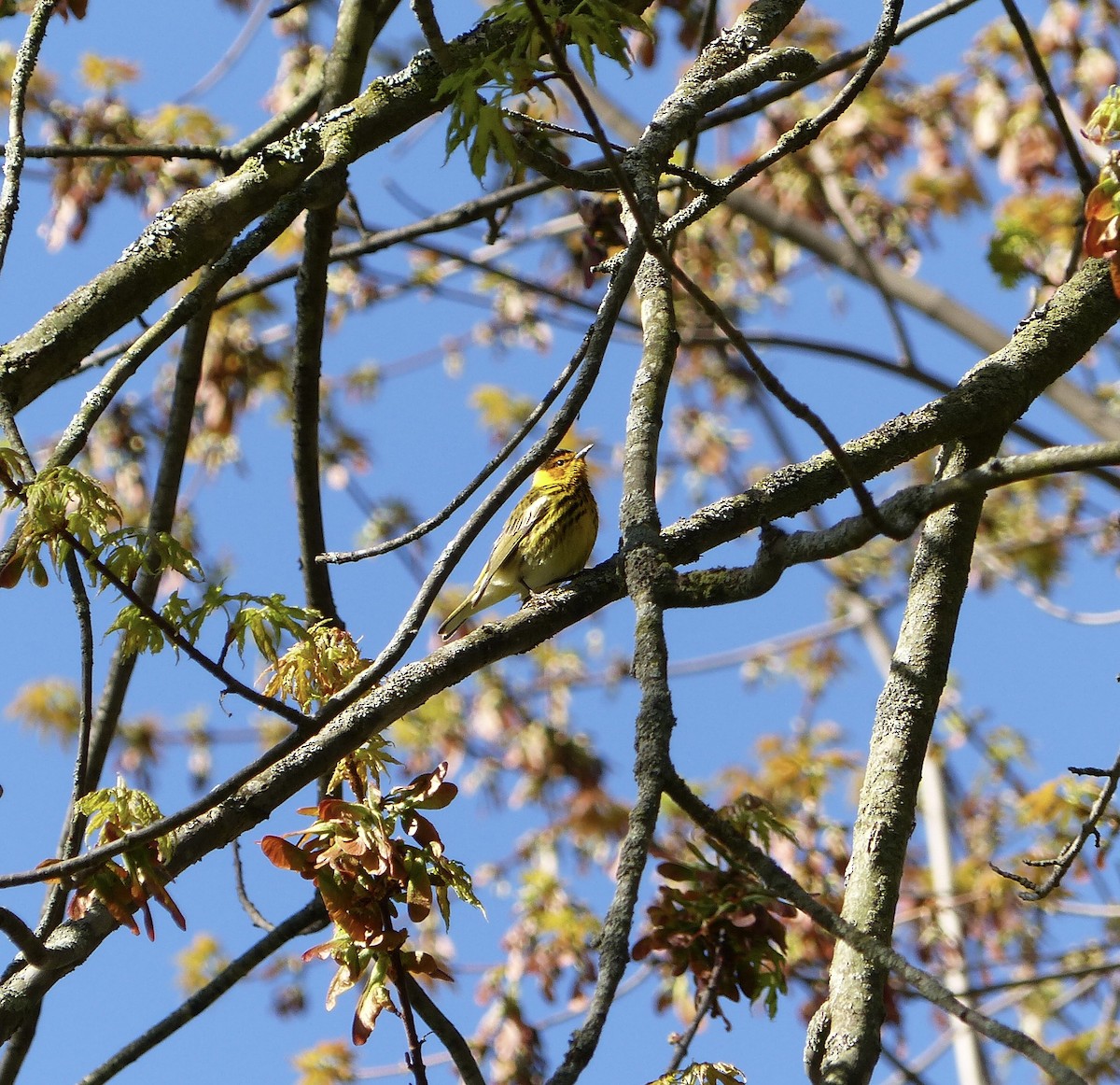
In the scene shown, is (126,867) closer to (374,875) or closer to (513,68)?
(374,875)

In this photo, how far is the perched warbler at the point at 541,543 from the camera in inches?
217

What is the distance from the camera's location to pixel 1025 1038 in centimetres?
171

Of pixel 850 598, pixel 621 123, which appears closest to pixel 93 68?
pixel 621 123

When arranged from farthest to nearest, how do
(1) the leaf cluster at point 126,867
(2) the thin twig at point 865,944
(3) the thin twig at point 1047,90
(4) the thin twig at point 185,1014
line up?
(3) the thin twig at point 1047,90 → (4) the thin twig at point 185,1014 → (1) the leaf cluster at point 126,867 → (2) the thin twig at point 865,944

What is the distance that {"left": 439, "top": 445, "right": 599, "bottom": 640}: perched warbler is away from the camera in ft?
18.1

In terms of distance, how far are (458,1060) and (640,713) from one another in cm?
83

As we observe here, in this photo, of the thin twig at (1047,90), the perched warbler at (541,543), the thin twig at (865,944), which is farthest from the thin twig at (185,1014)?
the thin twig at (1047,90)

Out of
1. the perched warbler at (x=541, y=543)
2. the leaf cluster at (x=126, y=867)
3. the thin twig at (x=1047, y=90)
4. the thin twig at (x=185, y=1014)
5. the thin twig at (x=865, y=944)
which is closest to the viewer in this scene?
the thin twig at (x=865, y=944)

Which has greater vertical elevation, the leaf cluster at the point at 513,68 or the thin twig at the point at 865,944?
the leaf cluster at the point at 513,68

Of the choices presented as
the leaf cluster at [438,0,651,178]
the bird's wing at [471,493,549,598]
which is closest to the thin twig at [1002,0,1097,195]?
the leaf cluster at [438,0,651,178]

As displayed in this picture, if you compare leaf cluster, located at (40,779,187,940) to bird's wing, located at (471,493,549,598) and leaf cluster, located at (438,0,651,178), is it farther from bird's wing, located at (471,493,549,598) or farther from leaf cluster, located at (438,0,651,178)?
bird's wing, located at (471,493,549,598)

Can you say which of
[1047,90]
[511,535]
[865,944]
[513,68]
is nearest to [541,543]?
[511,535]

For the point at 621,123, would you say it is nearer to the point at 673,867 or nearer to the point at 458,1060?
the point at 673,867

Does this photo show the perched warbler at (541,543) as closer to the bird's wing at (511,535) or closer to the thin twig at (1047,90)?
the bird's wing at (511,535)
